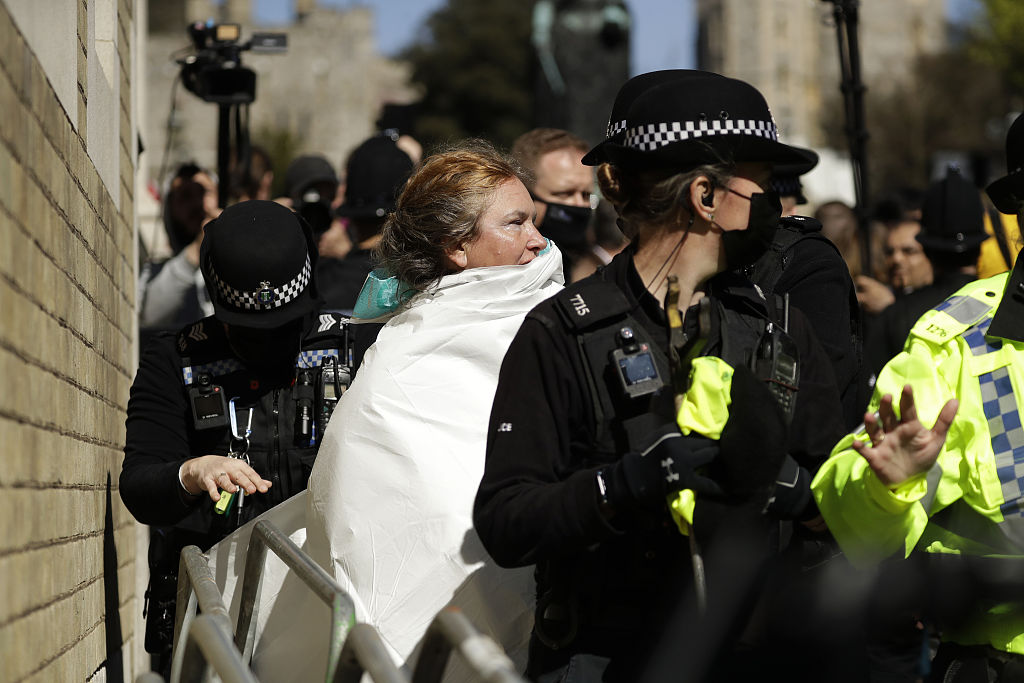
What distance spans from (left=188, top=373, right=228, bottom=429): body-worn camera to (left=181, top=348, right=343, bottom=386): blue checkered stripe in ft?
0.21

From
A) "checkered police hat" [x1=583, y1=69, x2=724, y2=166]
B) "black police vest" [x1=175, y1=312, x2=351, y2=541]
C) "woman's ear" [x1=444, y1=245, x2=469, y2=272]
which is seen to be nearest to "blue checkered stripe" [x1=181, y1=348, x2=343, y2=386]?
"black police vest" [x1=175, y1=312, x2=351, y2=541]

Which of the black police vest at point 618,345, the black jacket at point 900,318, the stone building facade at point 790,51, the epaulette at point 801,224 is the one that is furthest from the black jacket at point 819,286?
the stone building facade at point 790,51

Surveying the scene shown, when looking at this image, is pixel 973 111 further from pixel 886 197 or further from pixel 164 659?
pixel 164 659

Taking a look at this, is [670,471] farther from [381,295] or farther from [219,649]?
[381,295]

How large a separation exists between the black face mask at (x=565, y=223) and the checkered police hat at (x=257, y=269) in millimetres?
→ 1649

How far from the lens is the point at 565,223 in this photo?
5344mm

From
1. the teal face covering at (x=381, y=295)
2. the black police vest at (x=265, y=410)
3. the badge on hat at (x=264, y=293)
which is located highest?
the badge on hat at (x=264, y=293)

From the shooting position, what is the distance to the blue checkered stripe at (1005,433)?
2.77 meters

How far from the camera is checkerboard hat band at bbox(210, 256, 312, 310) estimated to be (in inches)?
146

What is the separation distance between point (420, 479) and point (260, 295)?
92cm

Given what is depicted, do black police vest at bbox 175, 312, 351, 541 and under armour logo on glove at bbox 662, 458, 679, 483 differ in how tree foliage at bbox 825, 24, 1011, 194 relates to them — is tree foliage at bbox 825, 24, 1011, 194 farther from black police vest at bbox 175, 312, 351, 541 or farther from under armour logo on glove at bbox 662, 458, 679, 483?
under armour logo on glove at bbox 662, 458, 679, 483

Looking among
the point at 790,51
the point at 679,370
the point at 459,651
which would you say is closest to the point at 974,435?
the point at 679,370

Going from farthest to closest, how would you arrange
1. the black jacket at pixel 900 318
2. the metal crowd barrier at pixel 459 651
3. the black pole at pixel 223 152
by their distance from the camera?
the black pole at pixel 223 152
the black jacket at pixel 900 318
the metal crowd barrier at pixel 459 651

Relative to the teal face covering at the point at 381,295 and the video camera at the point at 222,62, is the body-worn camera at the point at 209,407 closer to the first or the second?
the teal face covering at the point at 381,295
